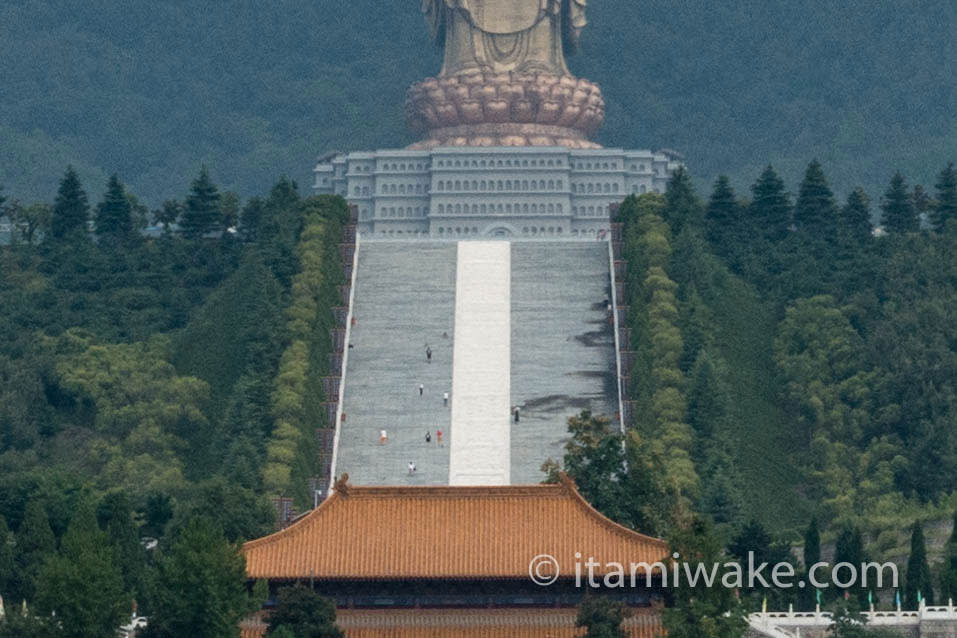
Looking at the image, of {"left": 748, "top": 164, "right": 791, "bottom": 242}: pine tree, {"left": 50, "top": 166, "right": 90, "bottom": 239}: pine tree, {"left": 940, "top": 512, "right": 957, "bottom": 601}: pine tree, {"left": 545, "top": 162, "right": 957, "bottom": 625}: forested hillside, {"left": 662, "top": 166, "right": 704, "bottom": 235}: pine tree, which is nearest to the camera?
{"left": 940, "top": 512, "right": 957, "bottom": 601}: pine tree

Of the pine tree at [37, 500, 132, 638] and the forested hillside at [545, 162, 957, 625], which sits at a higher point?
the forested hillside at [545, 162, 957, 625]

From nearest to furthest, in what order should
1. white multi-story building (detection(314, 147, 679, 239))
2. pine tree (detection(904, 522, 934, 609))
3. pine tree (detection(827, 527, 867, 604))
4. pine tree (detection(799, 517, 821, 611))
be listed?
pine tree (detection(904, 522, 934, 609))
pine tree (detection(799, 517, 821, 611))
pine tree (detection(827, 527, 867, 604))
white multi-story building (detection(314, 147, 679, 239))

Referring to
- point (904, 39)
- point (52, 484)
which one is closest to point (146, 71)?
point (904, 39)

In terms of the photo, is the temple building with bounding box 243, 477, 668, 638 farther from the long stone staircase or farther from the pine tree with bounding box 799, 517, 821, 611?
the long stone staircase

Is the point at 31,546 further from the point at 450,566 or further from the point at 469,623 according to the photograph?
the point at 469,623

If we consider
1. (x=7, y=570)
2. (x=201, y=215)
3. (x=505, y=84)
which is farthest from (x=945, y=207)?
(x=7, y=570)

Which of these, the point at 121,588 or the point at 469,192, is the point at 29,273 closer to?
the point at 469,192

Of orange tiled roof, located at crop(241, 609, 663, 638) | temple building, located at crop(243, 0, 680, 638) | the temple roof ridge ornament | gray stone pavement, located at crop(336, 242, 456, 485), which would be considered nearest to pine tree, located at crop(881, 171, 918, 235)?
temple building, located at crop(243, 0, 680, 638)
